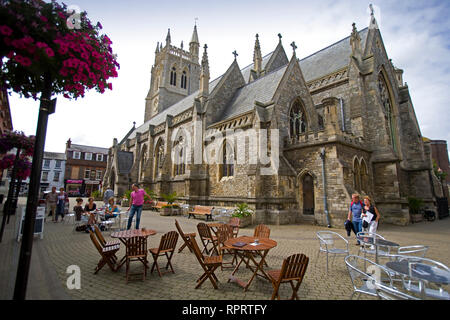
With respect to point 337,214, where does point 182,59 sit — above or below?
above

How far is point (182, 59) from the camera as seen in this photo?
4050 cm

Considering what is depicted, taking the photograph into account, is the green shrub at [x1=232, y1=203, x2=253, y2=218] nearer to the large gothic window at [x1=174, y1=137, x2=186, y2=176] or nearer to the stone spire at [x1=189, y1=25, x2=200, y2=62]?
the large gothic window at [x1=174, y1=137, x2=186, y2=176]

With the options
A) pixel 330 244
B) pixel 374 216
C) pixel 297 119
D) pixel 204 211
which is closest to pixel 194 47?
pixel 297 119

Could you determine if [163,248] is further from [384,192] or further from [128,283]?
[384,192]

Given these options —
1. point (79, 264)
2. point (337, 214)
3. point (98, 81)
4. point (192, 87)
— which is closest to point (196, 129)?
point (337, 214)

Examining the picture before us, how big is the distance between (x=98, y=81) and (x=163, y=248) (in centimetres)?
357

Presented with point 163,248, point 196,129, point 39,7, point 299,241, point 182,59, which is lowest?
point 299,241

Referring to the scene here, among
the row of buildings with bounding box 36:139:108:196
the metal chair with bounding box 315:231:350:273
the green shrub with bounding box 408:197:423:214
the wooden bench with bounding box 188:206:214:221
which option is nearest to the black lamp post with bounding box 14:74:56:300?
the metal chair with bounding box 315:231:350:273

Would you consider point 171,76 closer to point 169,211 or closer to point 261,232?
point 169,211

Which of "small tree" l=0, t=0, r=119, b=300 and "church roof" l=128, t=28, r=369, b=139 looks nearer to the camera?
"small tree" l=0, t=0, r=119, b=300

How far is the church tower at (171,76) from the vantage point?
125ft

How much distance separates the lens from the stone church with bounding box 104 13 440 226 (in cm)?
1209

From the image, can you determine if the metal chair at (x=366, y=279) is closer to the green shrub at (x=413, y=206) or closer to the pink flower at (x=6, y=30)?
the pink flower at (x=6, y=30)

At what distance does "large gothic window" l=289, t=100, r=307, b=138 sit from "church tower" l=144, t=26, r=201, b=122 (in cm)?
2760
